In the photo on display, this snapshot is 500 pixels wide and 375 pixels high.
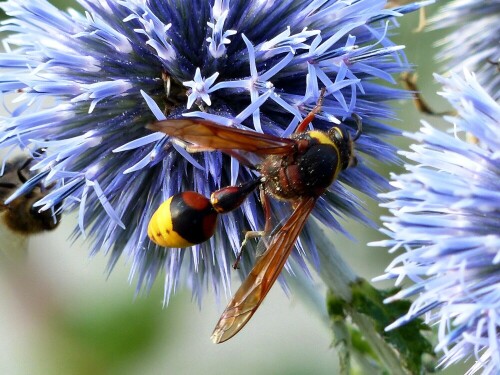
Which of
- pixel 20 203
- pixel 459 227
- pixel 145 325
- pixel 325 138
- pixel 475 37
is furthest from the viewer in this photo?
pixel 145 325

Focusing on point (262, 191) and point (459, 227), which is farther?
point (262, 191)

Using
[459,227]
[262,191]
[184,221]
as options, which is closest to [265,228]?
[262,191]

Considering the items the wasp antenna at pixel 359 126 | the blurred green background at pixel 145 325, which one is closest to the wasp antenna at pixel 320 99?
the wasp antenna at pixel 359 126

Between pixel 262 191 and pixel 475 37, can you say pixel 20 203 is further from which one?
pixel 475 37

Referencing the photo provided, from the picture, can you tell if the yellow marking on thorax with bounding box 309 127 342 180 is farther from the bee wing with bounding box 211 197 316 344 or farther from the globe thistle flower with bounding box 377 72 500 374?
the globe thistle flower with bounding box 377 72 500 374

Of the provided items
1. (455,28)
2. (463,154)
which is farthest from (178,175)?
(455,28)

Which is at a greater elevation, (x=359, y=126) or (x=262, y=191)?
(x=359, y=126)
